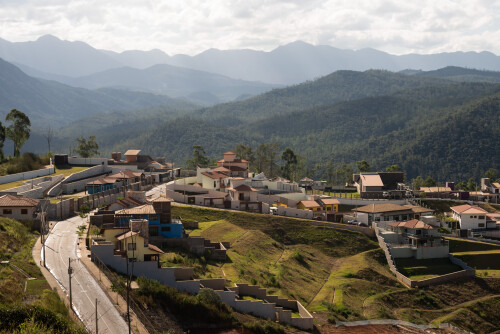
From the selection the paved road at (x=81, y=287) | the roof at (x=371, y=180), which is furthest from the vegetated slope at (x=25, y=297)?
the roof at (x=371, y=180)

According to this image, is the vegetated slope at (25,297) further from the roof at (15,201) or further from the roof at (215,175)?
the roof at (215,175)

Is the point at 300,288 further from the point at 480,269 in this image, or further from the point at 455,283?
the point at 480,269

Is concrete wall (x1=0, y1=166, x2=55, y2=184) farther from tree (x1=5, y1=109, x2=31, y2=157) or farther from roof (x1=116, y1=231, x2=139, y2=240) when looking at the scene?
roof (x1=116, y1=231, x2=139, y2=240)

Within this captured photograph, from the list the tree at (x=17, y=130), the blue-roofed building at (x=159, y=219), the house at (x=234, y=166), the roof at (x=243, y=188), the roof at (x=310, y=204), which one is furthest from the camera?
the house at (x=234, y=166)

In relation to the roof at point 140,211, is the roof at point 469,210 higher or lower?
lower

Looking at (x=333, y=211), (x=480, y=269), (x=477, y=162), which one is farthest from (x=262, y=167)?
(x=477, y=162)

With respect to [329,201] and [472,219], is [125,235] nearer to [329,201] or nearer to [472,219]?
[329,201]

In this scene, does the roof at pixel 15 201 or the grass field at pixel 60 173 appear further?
the grass field at pixel 60 173
